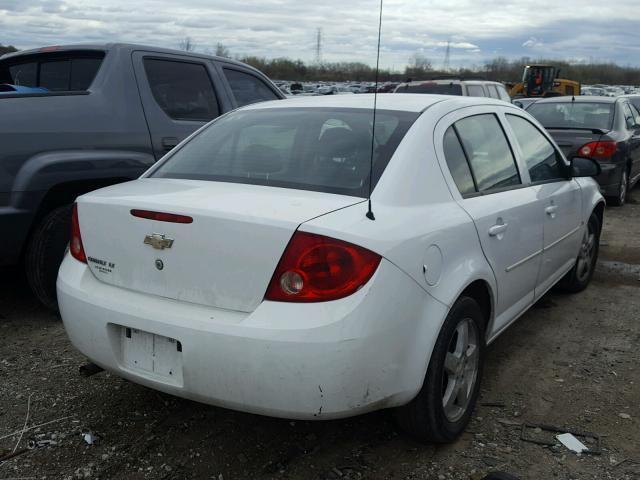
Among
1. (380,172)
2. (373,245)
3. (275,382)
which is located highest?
(380,172)

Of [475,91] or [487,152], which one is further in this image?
[475,91]

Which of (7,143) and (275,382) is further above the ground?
(7,143)

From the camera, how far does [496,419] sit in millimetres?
3148

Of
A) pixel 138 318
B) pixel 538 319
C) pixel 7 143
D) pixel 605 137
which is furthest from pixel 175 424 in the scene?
pixel 605 137

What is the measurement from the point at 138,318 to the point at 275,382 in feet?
2.09

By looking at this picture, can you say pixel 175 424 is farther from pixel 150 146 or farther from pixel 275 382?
pixel 150 146

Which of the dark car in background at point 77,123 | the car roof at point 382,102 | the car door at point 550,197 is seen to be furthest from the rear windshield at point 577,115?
the car roof at point 382,102

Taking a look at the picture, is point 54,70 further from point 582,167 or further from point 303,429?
point 582,167

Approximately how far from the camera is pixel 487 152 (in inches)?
136

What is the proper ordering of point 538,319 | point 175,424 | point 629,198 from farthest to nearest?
point 629,198 → point 538,319 → point 175,424

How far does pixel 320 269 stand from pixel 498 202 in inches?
54.3

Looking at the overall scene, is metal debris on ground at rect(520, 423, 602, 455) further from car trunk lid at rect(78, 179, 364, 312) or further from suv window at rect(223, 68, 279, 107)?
suv window at rect(223, 68, 279, 107)

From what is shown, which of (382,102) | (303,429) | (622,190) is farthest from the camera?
(622,190)

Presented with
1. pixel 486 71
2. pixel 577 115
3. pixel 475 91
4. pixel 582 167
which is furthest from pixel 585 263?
pixel 486 71
